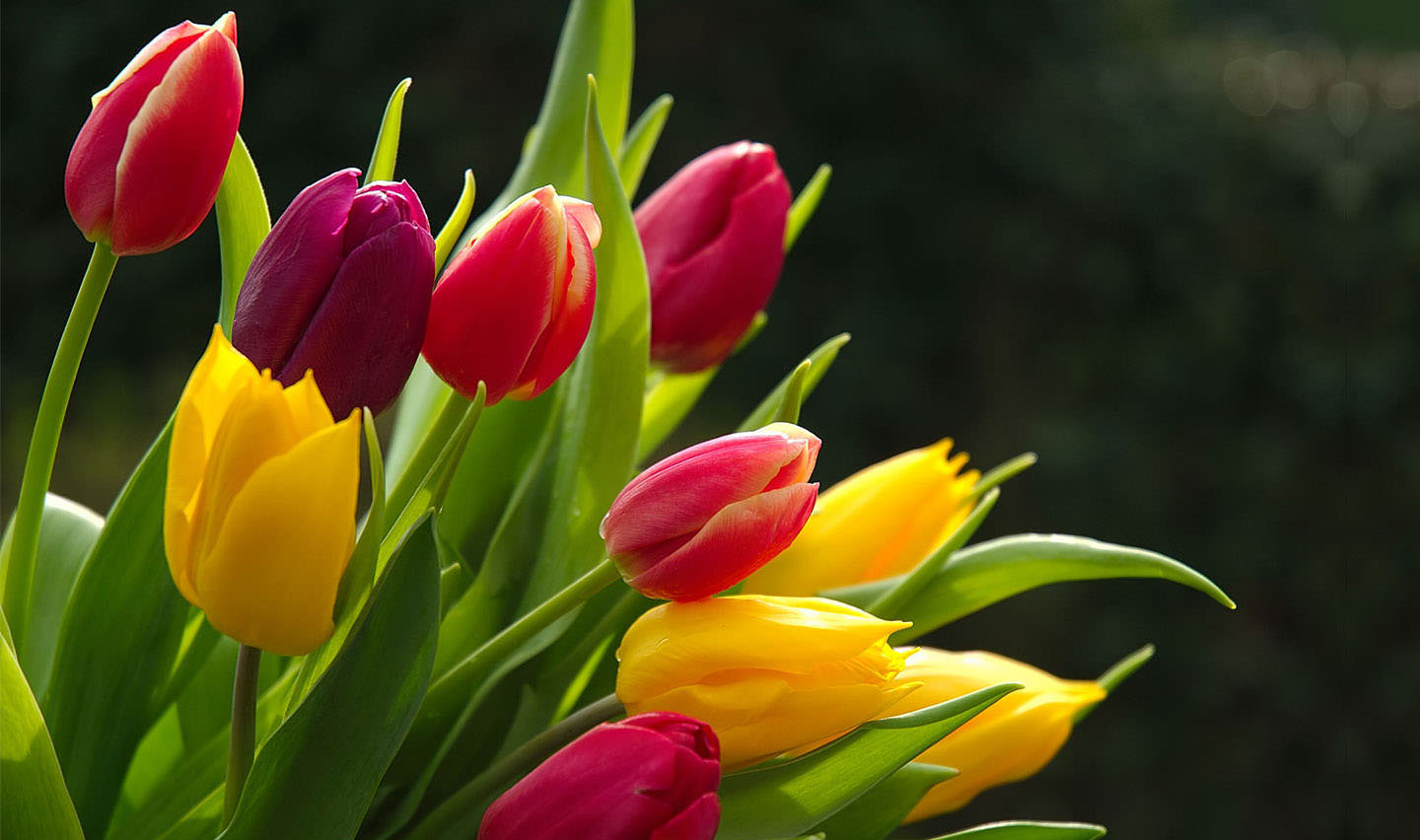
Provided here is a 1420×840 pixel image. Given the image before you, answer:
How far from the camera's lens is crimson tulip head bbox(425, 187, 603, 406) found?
33cm

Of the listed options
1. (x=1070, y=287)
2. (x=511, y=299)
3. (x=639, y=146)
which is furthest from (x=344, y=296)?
(x=1070, y=287)

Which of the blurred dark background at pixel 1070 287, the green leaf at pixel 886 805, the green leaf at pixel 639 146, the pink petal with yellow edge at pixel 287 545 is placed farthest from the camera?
the blurred dark background at pixel 1070 287

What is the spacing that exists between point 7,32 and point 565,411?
135 inches

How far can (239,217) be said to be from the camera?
41cm

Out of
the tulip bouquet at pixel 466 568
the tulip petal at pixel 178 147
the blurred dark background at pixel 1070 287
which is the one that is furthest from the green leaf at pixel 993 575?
the blurred dark background at pixel 1070 287

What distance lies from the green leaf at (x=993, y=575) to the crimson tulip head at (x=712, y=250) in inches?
4.2

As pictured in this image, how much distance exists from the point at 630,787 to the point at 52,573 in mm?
261

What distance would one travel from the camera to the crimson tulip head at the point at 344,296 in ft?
1.02

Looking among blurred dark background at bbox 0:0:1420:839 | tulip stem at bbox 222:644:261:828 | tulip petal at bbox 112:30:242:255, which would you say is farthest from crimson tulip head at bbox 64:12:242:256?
blurred dark background at bbox 0:0:1420:839

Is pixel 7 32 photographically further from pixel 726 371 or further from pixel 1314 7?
pixel 1314 7

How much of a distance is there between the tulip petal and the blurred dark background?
1.72 meters

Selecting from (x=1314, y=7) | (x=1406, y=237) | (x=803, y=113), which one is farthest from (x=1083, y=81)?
(x=1314, y=7)

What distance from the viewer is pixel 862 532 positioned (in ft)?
1.51

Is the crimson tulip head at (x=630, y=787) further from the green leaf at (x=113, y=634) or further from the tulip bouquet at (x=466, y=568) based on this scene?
the green leaf at (x=113, y=634)
